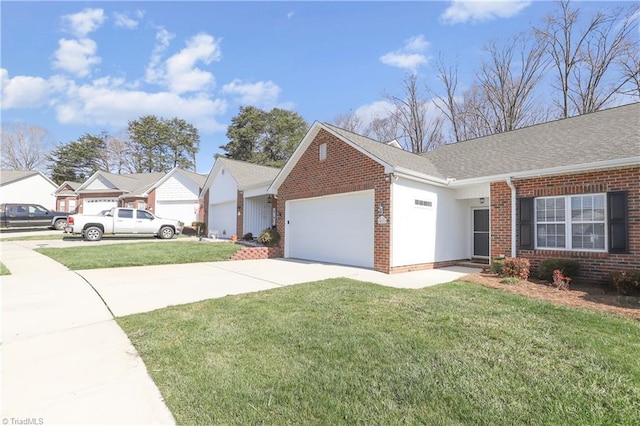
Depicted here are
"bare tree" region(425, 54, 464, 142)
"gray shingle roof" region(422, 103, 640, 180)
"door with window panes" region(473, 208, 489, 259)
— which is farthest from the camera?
"bare tree" region(425, 54, 464, 142)

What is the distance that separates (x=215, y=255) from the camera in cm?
1230

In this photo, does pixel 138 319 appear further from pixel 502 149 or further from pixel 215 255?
pixel 502 149

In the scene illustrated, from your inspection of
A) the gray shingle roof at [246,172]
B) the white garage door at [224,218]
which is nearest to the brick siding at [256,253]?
the gray shingle roof at [246,172]


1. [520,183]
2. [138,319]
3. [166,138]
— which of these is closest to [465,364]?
[138,319]

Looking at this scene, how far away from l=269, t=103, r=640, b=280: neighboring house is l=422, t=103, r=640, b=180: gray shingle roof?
4cm

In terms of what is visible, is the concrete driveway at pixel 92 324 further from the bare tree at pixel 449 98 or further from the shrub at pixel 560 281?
the bare tree at pixel 449 98

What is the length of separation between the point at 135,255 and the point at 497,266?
458 inches

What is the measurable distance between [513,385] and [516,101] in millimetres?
27111

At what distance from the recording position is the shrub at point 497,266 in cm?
851

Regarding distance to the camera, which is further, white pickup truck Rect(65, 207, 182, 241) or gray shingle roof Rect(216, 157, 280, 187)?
gray shingle roof Rect(216, 157, 280, 187)

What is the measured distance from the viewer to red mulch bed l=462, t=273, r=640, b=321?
5383mm

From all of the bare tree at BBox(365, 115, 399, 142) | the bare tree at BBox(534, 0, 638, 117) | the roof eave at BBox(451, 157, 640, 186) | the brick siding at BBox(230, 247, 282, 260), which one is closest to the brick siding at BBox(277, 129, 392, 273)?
the brick siding at BBox(230, 247, 282, 260)

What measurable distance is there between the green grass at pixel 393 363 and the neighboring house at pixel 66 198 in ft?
121

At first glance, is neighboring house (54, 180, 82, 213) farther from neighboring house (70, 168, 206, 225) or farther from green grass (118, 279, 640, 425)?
green grass (118, 279, 640, 425)
